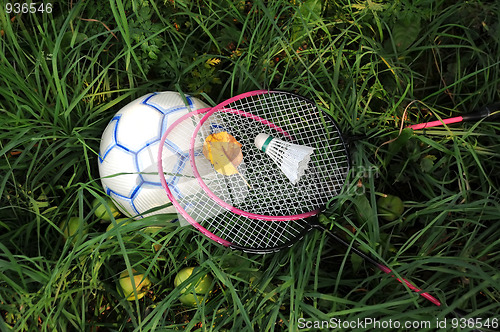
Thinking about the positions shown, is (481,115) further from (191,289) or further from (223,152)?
(191,289)

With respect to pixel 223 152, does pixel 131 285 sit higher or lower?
lower

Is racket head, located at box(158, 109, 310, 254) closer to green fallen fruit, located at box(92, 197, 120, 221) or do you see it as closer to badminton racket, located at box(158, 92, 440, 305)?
badminton racket, located at box(158, 92, 440, 305)

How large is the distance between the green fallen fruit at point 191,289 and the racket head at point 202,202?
19cm

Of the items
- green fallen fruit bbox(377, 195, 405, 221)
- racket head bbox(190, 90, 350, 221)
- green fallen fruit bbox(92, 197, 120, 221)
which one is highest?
racket head bbox(190, 90, 350, 221)

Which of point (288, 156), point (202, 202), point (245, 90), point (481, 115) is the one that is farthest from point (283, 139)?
point (481, 115)

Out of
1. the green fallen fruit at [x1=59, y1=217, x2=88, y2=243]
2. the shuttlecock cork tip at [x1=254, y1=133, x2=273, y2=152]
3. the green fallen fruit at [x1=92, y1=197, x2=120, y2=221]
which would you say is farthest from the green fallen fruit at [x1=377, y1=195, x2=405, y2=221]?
the green fallen fruit at [x1=59, y1=217, x2=88, y2=243]

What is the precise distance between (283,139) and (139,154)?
2.18 feet

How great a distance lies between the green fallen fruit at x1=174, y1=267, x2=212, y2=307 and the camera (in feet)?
5.74

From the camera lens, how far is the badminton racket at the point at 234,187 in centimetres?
168

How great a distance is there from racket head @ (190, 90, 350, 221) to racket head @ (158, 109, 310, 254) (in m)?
0.04

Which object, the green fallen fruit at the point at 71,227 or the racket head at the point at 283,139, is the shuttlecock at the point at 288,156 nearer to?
the racket head at the point at 283,139

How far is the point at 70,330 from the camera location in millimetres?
1835

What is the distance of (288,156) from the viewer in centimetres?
183

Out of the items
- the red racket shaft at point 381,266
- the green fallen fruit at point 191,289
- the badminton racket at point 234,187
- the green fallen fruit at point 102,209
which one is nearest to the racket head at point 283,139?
the badminton racket at point 234,187
